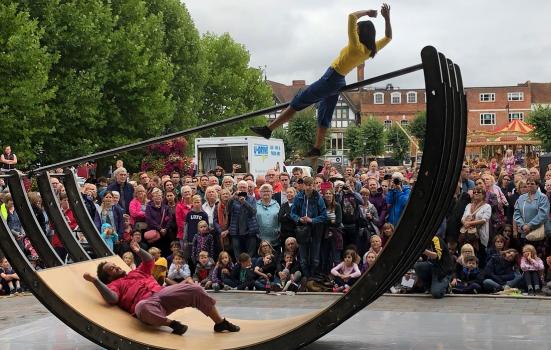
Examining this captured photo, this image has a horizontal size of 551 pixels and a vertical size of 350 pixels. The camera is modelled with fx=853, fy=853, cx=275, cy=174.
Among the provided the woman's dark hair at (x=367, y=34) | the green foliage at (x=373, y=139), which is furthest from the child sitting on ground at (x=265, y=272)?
the green foliage at (x=373, y=139)

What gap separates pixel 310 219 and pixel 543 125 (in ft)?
122

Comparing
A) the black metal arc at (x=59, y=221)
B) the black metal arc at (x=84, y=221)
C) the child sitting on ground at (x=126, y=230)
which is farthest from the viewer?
the child sitting on ground at (x=126, y=230)

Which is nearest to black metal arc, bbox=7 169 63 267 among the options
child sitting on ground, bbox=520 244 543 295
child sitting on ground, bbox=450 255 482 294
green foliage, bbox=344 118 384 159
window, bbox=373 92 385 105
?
child sitting on ground, bbox=450 255 482 294

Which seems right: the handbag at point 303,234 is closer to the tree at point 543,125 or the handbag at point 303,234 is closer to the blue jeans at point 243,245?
the blue jeans at point 243,245

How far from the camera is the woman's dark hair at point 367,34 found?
6539mm

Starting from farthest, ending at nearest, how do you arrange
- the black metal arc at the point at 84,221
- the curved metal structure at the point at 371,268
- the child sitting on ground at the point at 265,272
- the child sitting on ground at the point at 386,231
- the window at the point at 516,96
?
the window at the point at 516,96 → the child sitting on ground at the point at 265,272 → the child sitting on ground at the point at 386,231 → the black metal arc at the point at 84,221 → the curved metal structure at the point at 371,268

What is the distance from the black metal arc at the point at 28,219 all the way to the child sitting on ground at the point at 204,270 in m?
3.95

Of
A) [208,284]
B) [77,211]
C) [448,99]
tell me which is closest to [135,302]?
[77,211]

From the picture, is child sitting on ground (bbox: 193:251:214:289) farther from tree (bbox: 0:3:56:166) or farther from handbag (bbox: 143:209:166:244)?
tree (bbox: 0:3:56:166)

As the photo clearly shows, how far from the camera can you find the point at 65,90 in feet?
88.4

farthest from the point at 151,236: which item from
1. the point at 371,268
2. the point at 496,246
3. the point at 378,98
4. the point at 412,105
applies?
the point at 412,105

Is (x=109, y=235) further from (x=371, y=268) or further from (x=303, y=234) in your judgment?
(x=371, y=268)

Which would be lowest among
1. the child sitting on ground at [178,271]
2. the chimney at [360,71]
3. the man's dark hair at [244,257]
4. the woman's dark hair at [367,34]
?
the child sitting on ground at [178,271]

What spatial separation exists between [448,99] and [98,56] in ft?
75.3
